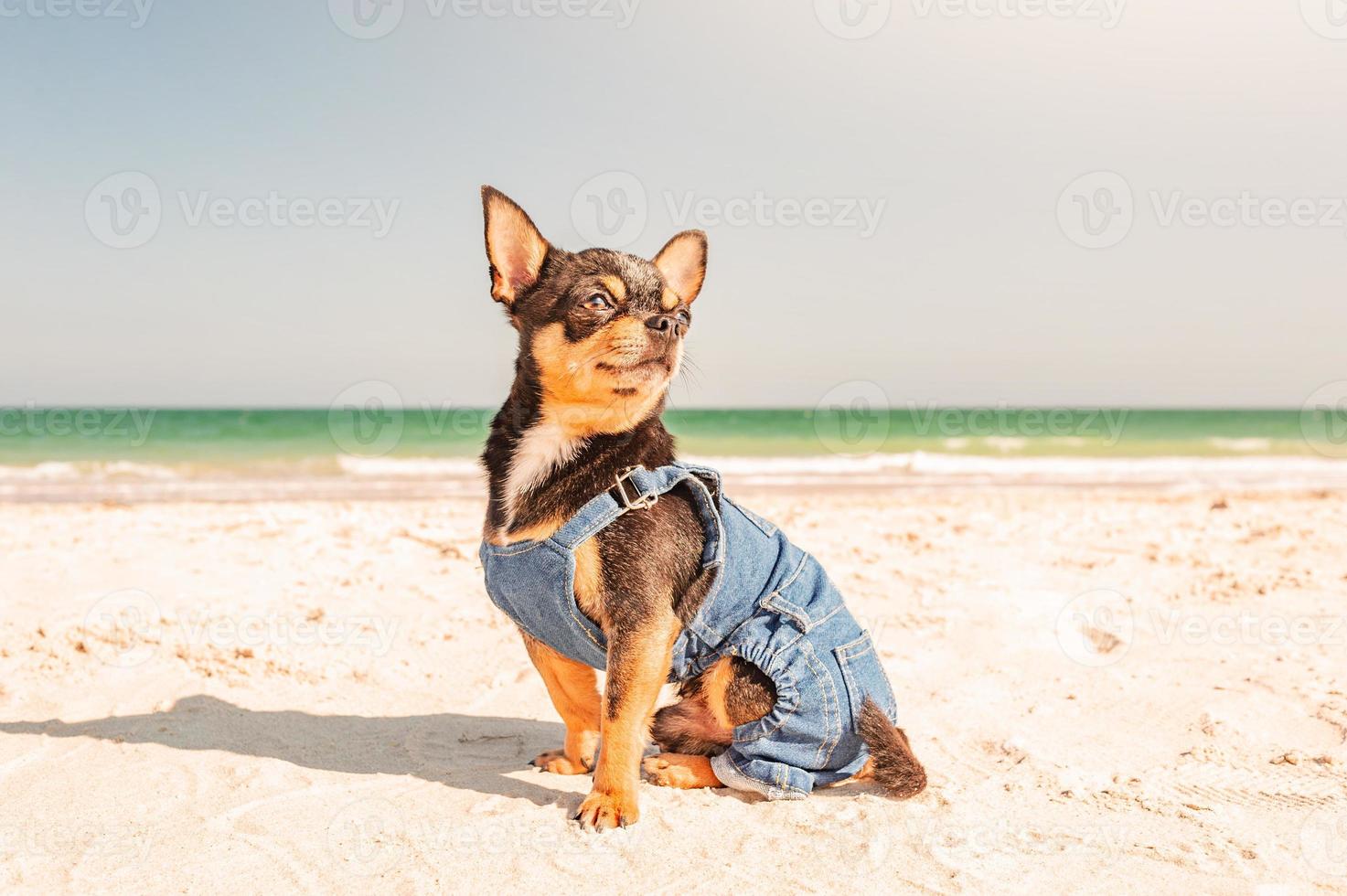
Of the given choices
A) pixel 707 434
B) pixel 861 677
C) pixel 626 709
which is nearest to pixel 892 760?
pixel 861 677

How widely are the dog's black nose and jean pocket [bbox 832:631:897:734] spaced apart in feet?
4.56

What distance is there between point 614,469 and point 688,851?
4.34ft

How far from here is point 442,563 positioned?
7.08 metres

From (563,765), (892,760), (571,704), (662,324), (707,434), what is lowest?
(707,434)

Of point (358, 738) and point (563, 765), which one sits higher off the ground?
point (563, 765)

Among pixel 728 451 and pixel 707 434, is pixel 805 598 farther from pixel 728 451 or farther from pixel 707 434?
pixel 707 434

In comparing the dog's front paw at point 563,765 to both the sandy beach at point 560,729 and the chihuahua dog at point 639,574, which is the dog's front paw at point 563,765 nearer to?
the sandy beach at point 560,729

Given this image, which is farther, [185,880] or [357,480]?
[357,480]

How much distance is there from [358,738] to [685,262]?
268 centimetres

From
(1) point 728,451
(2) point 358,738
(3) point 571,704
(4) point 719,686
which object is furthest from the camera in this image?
(1) point 728,451

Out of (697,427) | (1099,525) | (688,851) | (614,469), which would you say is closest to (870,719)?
(688,851)

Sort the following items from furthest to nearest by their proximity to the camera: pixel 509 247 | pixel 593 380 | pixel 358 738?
pixel 358 738 < pixel 509 247 < pixel 593 380

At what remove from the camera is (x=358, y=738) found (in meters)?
4.02

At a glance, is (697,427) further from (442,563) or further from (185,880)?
(185,880)
